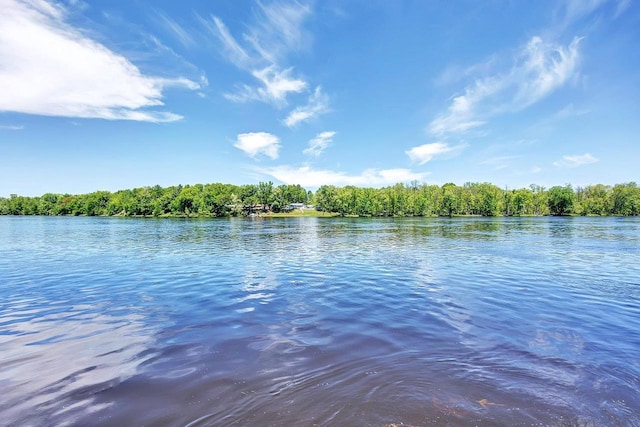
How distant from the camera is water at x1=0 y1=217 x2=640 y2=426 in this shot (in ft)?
20.0

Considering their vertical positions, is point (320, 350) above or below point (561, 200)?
below

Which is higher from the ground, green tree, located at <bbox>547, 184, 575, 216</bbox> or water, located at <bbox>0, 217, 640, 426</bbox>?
green tree, located at <bbox>547, 184, 575, 216</bbox>

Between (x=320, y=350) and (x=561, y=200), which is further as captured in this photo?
(x=561, y=200)

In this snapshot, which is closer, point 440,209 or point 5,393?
point 5,393

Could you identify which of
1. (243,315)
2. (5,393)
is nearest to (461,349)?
(243,315)

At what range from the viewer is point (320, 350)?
888cm

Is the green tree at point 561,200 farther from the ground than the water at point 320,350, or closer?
farther from the ground

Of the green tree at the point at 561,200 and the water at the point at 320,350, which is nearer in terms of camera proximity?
the water at the point at 320,350

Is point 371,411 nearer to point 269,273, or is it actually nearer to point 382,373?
point 382,373

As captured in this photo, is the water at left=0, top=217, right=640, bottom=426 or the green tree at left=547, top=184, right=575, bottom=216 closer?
the water at left=0, top=217, right=640, bottom=426

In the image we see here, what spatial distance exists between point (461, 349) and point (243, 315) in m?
7.43

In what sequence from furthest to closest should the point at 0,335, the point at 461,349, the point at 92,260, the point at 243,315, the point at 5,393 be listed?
the point at 92,260 < the point at 243,315 < the point at 0,335 < the point at 461,349 < the point at 5,393

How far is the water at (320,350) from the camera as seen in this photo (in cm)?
610

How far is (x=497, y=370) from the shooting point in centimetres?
768
